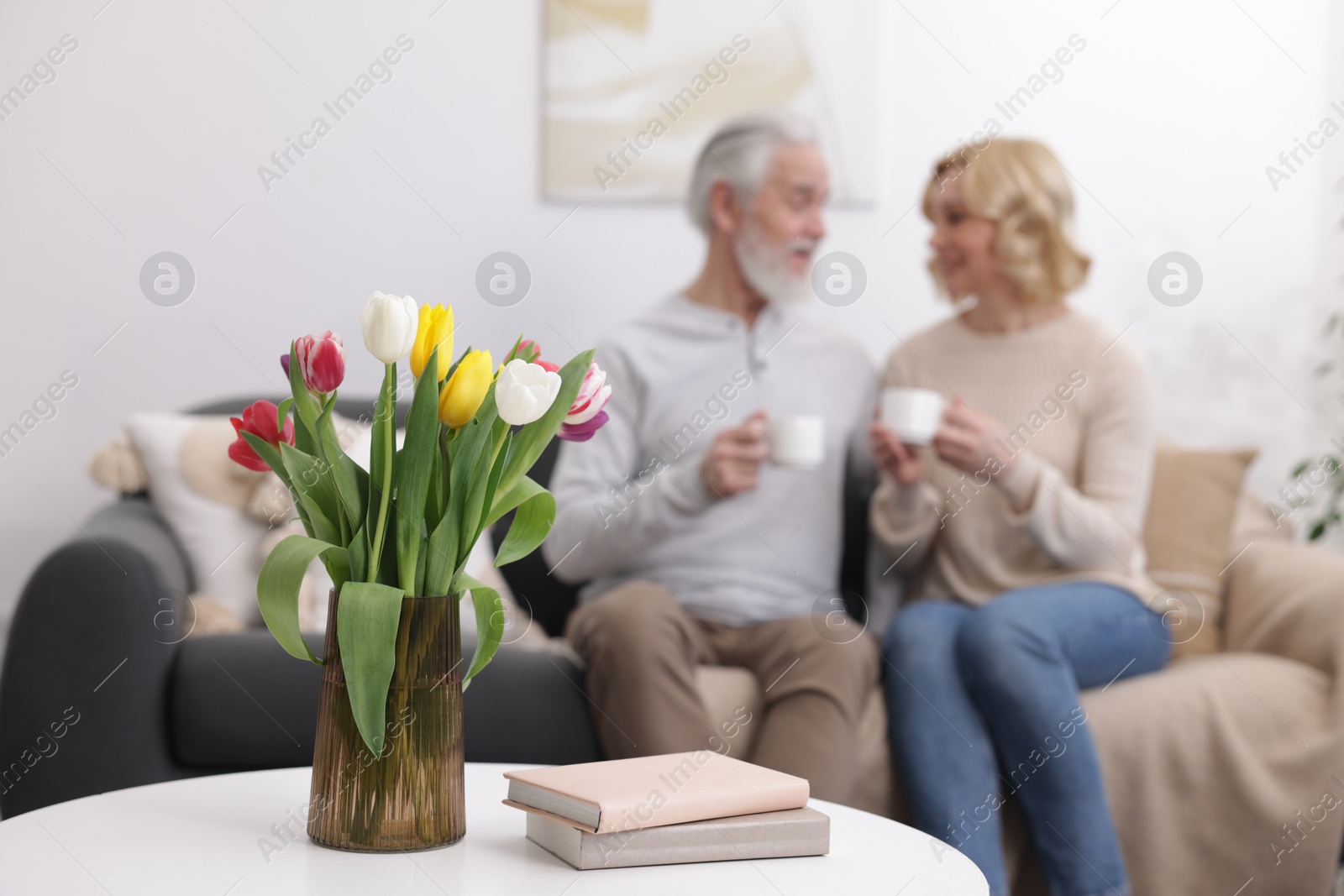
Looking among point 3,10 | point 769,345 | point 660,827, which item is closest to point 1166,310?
point 769,345

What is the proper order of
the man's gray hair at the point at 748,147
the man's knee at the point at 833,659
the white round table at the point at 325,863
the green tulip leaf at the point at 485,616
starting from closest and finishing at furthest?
the white round table at the point at 325,863
the green tulip leaf at the point at 485,616
the man's knee at the point at 833,659
the man's gray hair at the point at 748,147

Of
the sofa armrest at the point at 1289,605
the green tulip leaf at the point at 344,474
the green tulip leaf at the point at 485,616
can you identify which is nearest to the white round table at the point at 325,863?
the green tulip leaf at the point at 485,616

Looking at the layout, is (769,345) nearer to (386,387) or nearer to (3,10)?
(386,387)

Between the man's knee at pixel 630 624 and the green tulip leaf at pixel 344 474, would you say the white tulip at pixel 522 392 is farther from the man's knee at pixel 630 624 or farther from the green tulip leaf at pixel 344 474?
the man's knee at pixel 630 624

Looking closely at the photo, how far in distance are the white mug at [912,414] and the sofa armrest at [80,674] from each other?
1.09 meters

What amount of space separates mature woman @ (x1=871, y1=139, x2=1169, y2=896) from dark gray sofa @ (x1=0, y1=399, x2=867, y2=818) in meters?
0.53

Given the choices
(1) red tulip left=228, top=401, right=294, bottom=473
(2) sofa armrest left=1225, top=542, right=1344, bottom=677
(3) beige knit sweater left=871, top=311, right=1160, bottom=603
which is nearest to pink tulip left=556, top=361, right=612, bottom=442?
(1) red tulip left=228, top=401, right=294, bottom=473

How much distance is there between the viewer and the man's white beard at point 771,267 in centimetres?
202

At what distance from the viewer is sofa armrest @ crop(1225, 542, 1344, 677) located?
1743 millimetres

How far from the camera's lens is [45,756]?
1548mm

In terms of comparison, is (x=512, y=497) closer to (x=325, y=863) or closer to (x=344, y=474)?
(x=344, y=474)

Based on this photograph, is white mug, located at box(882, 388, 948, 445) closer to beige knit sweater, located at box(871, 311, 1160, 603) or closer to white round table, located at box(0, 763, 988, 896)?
beige knit sweater, located at box(871, 311, 1160, 603)

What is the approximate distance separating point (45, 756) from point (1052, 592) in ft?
4.73

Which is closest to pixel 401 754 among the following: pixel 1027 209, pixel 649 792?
pixel 649 792
